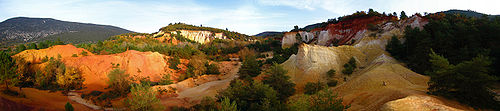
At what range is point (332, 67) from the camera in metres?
27.2

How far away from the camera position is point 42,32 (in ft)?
335

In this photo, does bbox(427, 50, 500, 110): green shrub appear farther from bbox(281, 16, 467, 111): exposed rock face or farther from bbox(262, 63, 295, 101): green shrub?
bbox(262, 63, 295, 101): green shrub

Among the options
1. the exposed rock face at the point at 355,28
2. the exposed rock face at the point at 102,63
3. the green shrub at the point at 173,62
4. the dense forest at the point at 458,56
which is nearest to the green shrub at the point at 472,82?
the dense forest at the point at 458,56

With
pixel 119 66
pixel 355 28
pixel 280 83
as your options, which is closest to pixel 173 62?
pixel 119 66

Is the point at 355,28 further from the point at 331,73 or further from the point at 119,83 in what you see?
the point at 119,83

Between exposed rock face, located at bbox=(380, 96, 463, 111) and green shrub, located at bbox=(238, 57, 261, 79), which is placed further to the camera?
green shrub, located at bbox=(238, 57, 261, 79)

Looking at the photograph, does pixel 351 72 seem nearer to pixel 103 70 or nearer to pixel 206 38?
pixel 103 70

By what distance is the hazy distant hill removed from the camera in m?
88.9

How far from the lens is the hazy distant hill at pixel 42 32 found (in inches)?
3501

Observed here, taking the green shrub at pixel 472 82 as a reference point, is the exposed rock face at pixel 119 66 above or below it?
below

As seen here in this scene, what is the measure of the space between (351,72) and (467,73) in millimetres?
14402

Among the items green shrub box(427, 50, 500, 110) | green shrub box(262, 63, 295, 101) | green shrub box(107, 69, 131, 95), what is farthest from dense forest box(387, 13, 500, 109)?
green shrub box(107, 69, 131, 95)

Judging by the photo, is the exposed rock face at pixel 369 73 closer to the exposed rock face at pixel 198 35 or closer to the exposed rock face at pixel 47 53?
the exposed rock face at pixel 47 53

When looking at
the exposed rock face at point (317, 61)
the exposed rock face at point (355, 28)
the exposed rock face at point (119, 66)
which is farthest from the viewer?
the exposed rock face at point (355, 28)
